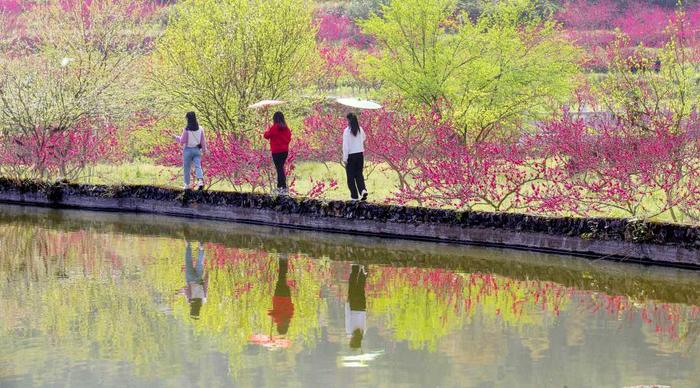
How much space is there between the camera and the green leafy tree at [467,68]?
91.5ft

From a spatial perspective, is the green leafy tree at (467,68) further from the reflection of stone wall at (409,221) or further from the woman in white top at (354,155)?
the woman in white top at (354,155)

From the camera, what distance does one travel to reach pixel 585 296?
39.7ft

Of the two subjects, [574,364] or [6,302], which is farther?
[6,302]

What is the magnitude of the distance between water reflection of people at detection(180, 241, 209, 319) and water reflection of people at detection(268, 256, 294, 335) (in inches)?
29.0

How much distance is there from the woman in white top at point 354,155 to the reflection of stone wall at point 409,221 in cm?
54

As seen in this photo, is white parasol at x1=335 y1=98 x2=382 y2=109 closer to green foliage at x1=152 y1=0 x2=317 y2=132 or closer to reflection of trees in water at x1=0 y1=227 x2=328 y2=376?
reflection of trees in water at x1=0 y1=227 x2=328 y2=376

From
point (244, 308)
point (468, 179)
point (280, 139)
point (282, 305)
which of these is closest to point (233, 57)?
point (280, 139)

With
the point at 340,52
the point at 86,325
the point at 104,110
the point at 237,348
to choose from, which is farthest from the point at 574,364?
the point at 340,52

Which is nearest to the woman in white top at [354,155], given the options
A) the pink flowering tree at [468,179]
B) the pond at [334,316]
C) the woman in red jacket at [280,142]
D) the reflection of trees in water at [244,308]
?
the pink flowering tree at [468,179]

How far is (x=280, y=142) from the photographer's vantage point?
63.6ft

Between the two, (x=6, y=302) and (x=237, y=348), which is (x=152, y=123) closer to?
(x=6, y=302)

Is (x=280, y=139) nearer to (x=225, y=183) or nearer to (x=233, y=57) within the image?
(x=233, y=57)

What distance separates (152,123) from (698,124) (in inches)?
510

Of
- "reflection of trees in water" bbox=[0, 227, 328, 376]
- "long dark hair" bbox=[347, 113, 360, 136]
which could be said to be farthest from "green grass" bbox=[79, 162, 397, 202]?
"reflection of trees in water" bbox=[0, 227, 328, 376]
